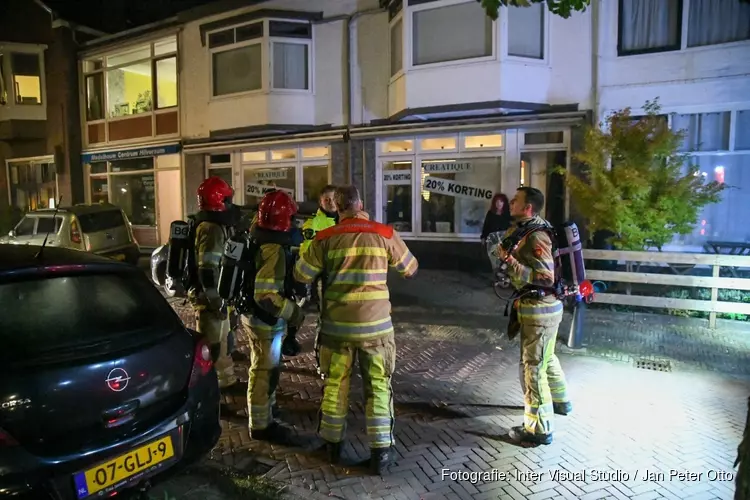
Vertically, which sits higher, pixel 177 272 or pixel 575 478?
pixel 177 272

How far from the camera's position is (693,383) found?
538 centimetres

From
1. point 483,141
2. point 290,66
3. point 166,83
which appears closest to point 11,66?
point 166,83

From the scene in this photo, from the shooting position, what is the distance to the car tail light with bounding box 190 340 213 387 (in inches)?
129

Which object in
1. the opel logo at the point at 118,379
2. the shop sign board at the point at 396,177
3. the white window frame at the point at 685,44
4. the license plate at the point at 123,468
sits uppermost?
the white window frame at the point at 685,44

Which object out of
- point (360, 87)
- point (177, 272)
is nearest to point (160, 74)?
point (360, 87)

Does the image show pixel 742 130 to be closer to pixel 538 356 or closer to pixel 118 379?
pixel 538 356

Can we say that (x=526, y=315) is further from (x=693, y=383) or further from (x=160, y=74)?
(x=160, y=74)

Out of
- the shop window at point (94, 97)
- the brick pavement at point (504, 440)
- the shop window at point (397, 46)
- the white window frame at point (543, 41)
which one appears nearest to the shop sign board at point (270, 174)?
the shop window at point (397, 46)

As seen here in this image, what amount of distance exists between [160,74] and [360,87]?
7.28 m

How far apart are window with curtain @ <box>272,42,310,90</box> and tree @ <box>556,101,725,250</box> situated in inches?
316

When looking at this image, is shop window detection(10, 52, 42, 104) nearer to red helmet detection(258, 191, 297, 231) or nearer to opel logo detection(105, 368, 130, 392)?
red helmet detection(258, 191, 297, 231)

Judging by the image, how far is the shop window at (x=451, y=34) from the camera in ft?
36.8

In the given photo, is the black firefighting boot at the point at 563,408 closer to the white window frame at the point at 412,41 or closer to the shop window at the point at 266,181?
the white window frame at the point at 412,41

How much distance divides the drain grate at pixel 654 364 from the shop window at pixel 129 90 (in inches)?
625
